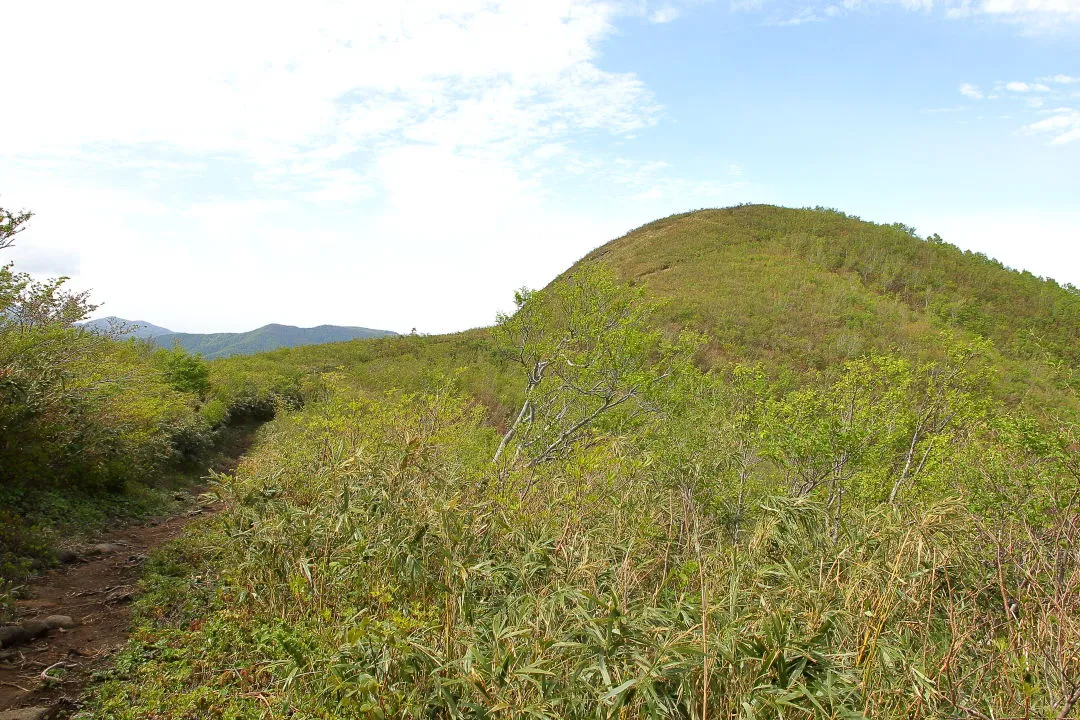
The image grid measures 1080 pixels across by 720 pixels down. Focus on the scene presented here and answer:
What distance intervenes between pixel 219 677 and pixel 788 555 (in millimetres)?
4967

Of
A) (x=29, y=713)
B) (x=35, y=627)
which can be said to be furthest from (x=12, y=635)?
(x=29, y=713)

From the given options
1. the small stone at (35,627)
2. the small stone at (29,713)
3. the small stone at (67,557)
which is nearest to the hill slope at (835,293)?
the small stone at (67,557)

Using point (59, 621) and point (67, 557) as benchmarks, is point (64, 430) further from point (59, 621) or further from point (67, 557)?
point (59, 621)

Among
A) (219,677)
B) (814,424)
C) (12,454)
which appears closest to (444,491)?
(219,677)

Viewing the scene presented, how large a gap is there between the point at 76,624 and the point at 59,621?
0.18 meters

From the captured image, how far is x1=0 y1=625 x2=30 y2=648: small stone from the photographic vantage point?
213 inches

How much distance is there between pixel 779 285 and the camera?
39344 mm

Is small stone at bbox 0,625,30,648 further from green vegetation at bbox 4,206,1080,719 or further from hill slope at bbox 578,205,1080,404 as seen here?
hill slope at bbox 578,205,1080,404

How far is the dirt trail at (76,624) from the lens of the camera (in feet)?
15.6

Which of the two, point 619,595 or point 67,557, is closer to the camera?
point 619,595

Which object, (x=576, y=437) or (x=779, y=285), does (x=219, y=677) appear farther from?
(x=779, y=285)

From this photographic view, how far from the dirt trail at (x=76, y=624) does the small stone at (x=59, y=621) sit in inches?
2.0

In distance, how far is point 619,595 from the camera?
336 centimetres

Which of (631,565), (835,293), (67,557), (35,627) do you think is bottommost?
(35,627)
